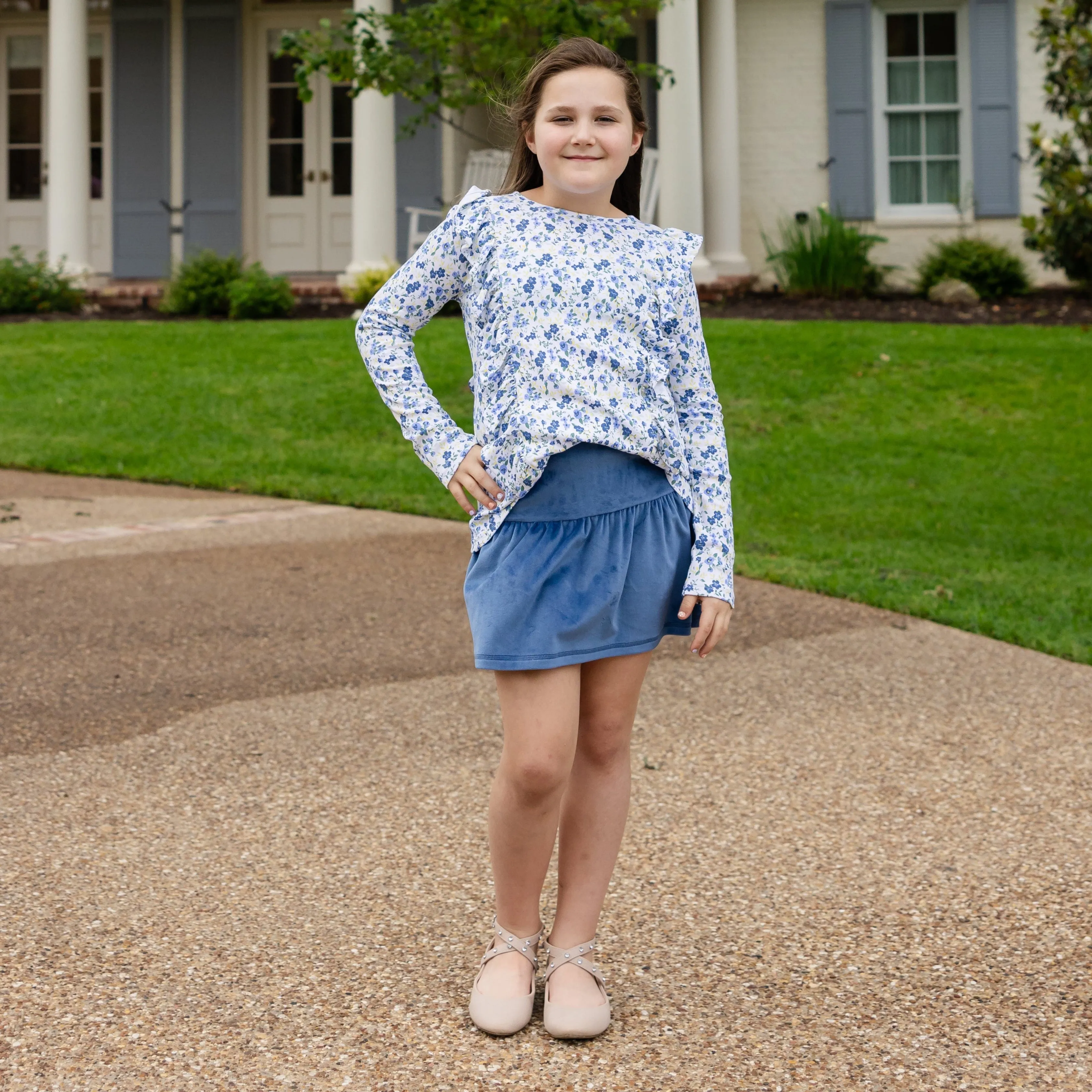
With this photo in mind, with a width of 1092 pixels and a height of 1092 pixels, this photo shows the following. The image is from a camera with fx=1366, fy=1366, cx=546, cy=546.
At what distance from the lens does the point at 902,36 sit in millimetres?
15641

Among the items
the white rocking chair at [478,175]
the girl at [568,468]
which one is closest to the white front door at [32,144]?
the white rocking chair at [478,175]

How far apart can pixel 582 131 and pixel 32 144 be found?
1599 cm

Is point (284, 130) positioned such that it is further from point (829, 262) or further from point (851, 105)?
point (829, 262)

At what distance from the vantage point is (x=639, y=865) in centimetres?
306

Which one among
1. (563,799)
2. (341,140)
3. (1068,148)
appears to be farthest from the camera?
(341,140)

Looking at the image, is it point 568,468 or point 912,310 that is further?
point 912,310

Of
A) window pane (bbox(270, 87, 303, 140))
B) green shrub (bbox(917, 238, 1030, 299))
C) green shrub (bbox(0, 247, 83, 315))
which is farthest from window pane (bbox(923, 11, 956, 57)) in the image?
green shrub (bbox(0, 247, 83, 315))

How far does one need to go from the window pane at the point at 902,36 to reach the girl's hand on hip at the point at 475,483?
15124 millimetres

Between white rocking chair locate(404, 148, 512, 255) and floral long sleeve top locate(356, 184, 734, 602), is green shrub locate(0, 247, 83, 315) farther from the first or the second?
floral long sleeve top locate(356, 184, 734, 602)

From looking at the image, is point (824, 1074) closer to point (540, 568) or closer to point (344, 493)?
point (540, 568)


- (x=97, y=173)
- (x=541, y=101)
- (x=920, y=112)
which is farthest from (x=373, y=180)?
(x=541, y=101)

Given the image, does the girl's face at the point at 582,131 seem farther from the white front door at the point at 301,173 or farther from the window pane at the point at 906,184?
the window pane at the point at 906,184

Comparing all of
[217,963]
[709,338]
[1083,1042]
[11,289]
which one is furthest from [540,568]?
[11,289]

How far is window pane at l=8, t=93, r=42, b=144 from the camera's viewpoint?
16.3 m
